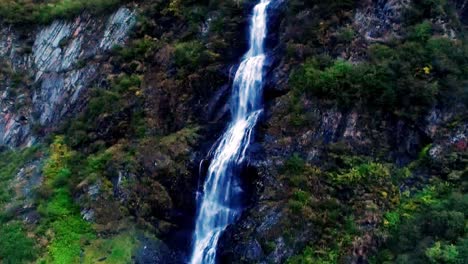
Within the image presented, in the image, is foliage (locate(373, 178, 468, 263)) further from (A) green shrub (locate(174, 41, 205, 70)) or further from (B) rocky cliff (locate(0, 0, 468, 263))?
(A) green shrub (locate(174, 41, 205, 70))

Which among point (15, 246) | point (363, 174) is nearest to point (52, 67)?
point (15, 246)

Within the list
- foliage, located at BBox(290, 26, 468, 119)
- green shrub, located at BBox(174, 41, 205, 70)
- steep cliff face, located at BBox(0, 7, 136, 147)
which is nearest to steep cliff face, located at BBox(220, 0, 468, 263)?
foliage, located at BBox(290, 26, 468, 119)

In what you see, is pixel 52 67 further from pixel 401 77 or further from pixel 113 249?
pixel 401 77

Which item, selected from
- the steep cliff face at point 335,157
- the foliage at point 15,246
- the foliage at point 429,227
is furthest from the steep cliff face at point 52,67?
the foliage at point 429,227

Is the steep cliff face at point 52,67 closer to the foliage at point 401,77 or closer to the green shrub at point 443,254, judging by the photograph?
the foliage at point 401,77

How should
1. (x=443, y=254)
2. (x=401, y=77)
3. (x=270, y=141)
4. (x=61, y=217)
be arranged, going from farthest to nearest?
(x=61, y=217) → (x=270, y=141) → (x=401, y=77) → (x=443, y=254)
